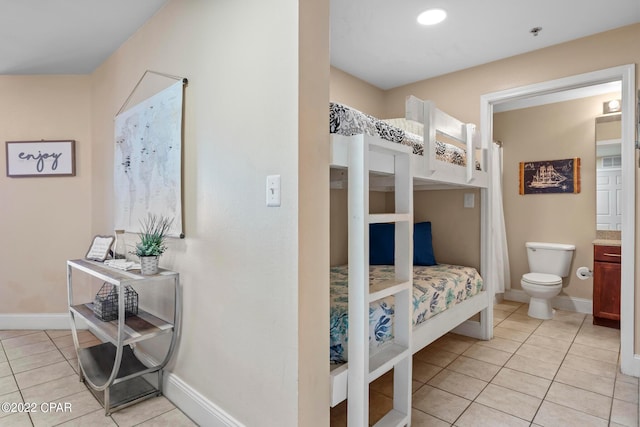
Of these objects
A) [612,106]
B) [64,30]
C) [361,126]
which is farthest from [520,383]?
[64,30]

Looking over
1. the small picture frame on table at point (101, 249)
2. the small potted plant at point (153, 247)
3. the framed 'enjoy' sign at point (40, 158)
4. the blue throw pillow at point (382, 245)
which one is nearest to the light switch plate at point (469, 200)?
the blue throw pillow at point (382, 245)

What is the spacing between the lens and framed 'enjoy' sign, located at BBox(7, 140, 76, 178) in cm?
303

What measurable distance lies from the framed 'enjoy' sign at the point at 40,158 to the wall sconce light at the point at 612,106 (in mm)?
5081

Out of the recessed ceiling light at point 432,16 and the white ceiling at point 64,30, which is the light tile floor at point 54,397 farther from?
the recessed ceiling light at point 432,16

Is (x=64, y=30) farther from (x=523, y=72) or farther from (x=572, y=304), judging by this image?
(x=572, y=304)

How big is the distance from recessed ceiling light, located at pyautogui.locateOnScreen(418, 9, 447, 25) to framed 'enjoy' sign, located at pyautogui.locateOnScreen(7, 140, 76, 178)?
3.03 metres

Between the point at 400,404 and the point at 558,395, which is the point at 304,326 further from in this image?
the point at 558,395

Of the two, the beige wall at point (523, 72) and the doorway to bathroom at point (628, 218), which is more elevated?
the beige wall at point (523, 72)

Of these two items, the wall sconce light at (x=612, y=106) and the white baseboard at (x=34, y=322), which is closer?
the white baseboard at (x=34, y=322)

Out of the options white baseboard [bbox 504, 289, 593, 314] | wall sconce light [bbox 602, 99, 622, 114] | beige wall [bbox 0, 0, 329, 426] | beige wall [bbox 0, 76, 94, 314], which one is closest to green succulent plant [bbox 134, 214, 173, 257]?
beige wall [bbox 0, 0, 329, 426]

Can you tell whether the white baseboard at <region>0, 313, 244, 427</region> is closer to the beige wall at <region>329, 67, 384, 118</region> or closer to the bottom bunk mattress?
the bottom bunk mattress

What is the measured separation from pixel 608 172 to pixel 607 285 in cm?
106

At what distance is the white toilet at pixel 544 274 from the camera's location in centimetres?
333

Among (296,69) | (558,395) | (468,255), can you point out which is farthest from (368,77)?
(558,395)
